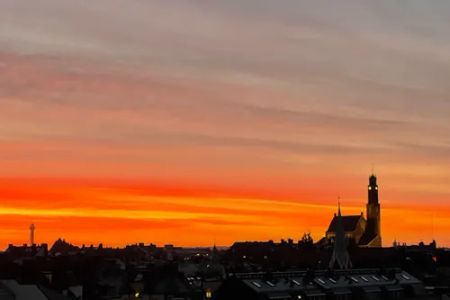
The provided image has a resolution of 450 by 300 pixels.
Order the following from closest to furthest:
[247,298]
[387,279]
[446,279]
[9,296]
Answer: [9,296] < [247,298] < [387,279] < [446,279]

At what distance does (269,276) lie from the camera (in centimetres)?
11681

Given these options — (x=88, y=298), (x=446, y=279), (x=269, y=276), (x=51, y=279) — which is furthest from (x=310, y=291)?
(x=446, y=279)

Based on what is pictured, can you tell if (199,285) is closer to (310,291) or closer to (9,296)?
(310,291)

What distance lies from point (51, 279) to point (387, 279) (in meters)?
55.5

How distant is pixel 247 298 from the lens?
11038cm

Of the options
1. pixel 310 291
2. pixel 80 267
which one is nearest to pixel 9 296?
pixel 310 291

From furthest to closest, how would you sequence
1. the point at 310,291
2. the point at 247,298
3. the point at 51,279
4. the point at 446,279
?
the point at 446,279
the point at 51,279
the point at 310,291
the point at 247,298

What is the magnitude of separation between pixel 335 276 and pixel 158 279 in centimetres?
3097

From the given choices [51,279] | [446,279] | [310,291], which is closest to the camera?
[310,291]

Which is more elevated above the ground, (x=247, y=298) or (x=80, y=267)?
(x=80, y=267)

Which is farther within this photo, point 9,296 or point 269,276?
point 269,276

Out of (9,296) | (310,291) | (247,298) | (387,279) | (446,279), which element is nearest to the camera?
(9,296)

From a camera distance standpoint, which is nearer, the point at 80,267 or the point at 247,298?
the point at 247,298

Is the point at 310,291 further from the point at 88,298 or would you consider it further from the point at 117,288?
the point at 117,288
